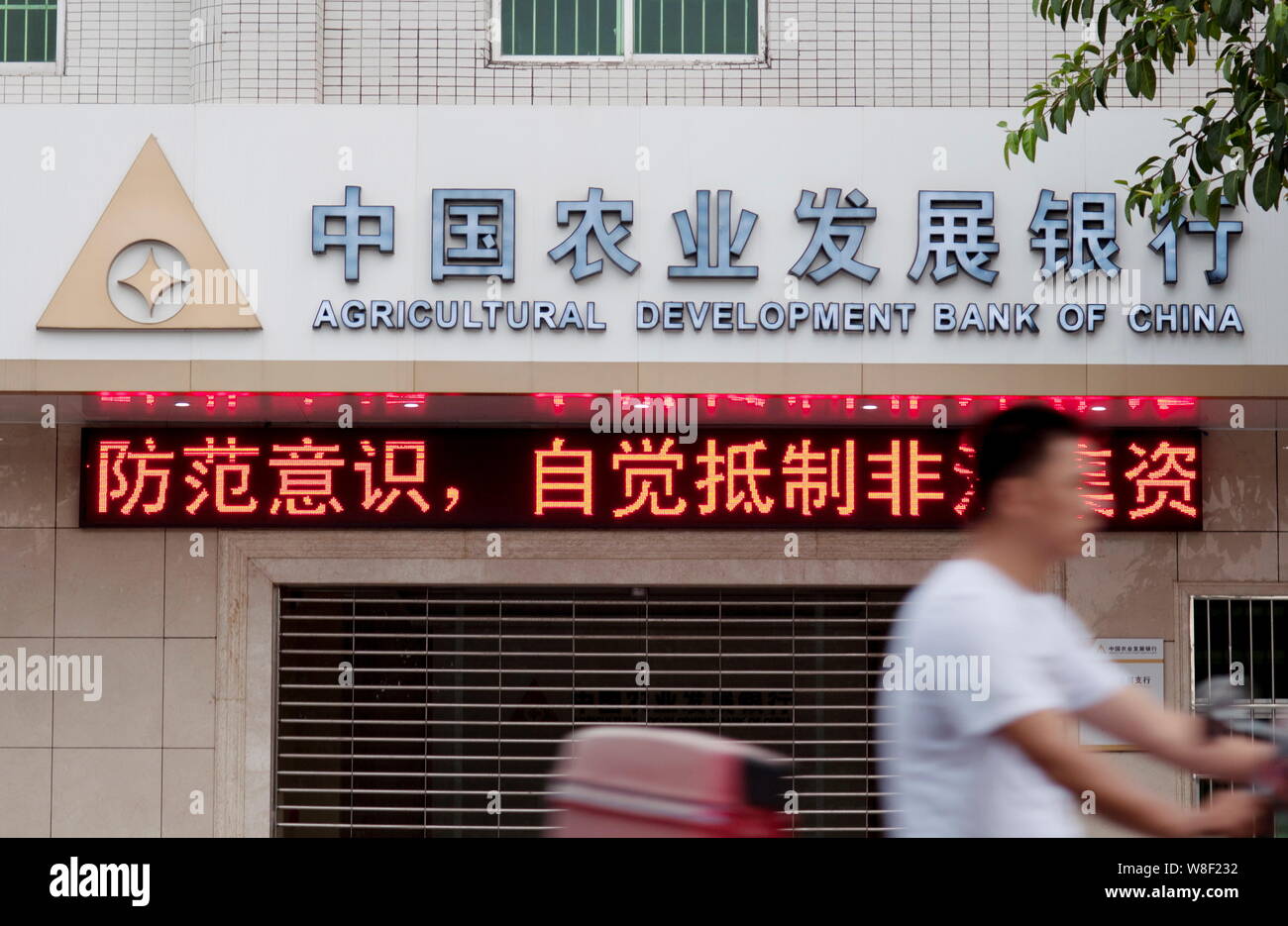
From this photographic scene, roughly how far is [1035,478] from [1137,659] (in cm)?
627

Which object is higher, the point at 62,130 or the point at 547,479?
the point at 62,130

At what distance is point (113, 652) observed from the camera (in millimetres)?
8672

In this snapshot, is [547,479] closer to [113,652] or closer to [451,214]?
[451,214]

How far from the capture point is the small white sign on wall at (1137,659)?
857 centimetres

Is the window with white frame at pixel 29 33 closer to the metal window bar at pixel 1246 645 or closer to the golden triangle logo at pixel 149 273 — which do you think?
the golden triangle logo at pixel 149 273

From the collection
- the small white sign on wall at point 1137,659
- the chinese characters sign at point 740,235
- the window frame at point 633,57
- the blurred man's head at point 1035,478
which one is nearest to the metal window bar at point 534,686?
the small white sign on wall at point 1137,659

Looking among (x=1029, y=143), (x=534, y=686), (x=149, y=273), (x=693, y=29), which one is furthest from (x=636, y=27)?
(x=534, y=686)

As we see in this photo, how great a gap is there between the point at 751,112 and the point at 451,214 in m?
1.74

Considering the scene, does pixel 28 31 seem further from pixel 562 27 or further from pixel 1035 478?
pixel 1035 478

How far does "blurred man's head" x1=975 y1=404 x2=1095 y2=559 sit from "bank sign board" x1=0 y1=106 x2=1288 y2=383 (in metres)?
4.50

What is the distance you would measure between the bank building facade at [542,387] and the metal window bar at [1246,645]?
0.03 m

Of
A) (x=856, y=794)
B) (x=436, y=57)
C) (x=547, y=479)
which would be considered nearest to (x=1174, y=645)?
(x=856, y=794)

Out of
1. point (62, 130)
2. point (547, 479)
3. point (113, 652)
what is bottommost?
point (113, 652)

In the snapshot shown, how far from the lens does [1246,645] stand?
869 cm
